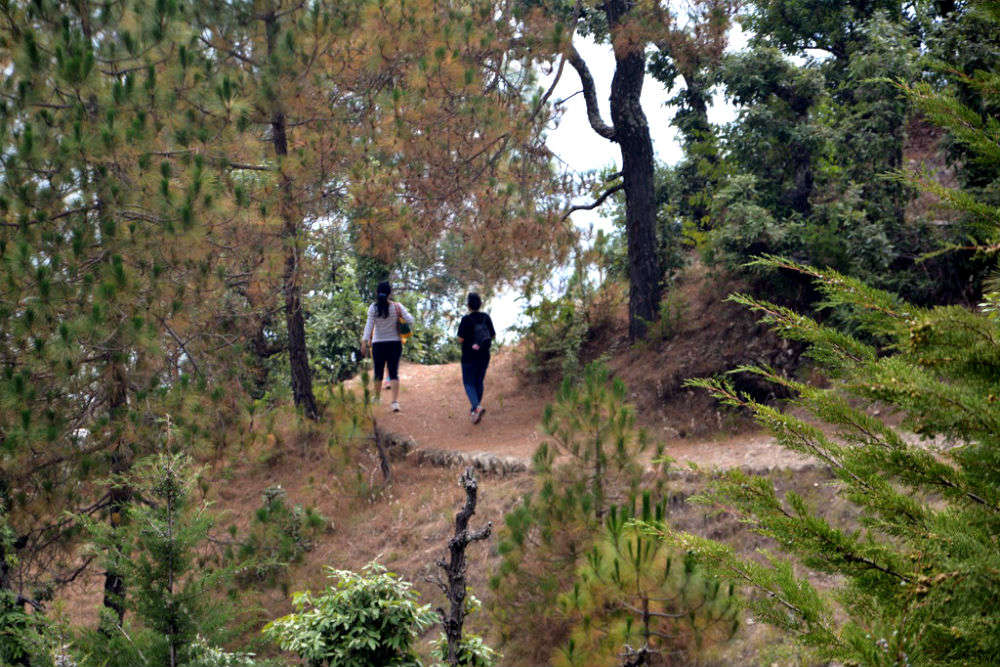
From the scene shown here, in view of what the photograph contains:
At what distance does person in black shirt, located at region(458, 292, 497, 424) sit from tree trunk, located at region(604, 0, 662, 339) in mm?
2925

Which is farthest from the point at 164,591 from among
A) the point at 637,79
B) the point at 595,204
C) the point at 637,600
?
the point at 637,79

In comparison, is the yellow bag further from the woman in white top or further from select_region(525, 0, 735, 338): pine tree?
select_region(525, 0, 735, 338): pine tree

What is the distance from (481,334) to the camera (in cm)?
1191

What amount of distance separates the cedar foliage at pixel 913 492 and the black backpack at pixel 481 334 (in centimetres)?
888

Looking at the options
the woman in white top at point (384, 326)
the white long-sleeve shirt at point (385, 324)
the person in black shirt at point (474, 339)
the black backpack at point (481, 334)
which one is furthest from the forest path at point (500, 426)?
the white long-sleeve shirt at point (385, 324)

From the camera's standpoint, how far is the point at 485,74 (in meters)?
13.2

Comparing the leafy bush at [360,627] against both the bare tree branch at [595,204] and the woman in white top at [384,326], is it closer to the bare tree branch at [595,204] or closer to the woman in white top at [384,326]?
the woman in white top at [384,326]

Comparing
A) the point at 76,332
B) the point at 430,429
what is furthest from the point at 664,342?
the point at 76,332

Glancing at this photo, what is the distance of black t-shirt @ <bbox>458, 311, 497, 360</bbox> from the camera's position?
1189 centimetres

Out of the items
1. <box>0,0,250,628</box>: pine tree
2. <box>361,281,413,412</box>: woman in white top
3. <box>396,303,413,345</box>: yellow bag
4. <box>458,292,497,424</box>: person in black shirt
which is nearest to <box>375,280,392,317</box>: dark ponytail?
<box>361,281,413,412</box>: woman in white top

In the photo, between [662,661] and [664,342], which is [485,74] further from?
[662,661]

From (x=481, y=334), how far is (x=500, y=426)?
1.79 meters

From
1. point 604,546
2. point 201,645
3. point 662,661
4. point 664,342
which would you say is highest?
point 664,342

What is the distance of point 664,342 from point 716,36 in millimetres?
4787
